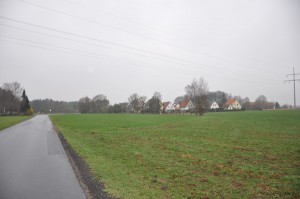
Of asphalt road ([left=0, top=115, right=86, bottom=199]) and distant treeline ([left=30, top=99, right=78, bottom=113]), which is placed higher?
distant treeline ([left=30, top=99, right=78, bottom=113])

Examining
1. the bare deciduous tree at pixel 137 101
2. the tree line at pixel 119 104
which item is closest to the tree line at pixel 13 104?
the tree line at pixel 119 104

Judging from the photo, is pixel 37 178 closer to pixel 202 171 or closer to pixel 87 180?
pixel 87 180

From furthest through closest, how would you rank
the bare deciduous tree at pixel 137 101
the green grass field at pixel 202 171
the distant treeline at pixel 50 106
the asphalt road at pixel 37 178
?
the distant treeline at pixel 50 106 → the bare deciduous tree at pixel 137 101 → the green grass field at pixel 202 171 → the asphalt road at pixel 37 178

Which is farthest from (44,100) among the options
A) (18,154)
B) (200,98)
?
(18,154)

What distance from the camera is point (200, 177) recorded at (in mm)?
8398

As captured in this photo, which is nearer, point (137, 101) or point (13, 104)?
point (13, 104)

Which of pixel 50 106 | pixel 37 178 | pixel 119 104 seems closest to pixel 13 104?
pixel 119 104

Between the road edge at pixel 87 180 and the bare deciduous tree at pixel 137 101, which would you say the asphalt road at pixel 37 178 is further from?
the bare deciduous tree at pixel 137 101

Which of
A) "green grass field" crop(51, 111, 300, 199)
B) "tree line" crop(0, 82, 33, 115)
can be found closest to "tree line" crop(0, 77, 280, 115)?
"tree line" crop(0, 82, 33, 115)

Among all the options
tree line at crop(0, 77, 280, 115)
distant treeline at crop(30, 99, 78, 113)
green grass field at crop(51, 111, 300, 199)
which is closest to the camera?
green grass field at crop(51, 111, 300, 199)

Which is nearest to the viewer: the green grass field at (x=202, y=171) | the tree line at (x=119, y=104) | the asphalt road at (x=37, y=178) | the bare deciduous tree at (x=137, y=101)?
the asphalt road at (x=37, y=178)

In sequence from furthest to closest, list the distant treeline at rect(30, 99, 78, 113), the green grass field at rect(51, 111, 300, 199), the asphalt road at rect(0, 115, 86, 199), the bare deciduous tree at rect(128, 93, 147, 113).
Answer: the distant treeline at rect(30, 99, 78, 113) → the bare deciduous tree at rect(128, 93, 147, 113) → the green grass field at rect(51, 111, 300, 199) → the asphalt road at rect(0, 115, 86, 199)

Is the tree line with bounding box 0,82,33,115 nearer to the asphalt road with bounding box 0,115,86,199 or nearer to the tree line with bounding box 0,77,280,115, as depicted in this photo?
the tree line with bounding box 0,77,280,115

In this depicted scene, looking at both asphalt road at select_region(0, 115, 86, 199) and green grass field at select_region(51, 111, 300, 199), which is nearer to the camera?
asphalt road at select_region(0, 115, 86, 199)
